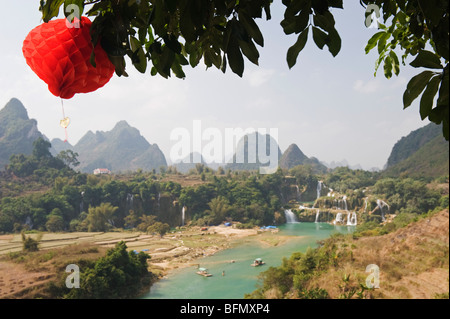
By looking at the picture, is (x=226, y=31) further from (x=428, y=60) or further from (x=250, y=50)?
(x=428, y=60)

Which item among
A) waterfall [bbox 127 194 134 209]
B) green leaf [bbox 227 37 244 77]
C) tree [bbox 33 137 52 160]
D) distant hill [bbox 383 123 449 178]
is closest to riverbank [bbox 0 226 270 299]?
waterfall [bbox 127 194 134 209]

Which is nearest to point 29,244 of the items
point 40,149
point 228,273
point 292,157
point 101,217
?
point 101,217

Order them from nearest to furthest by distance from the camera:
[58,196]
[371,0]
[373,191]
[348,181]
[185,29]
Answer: [185,29], [371,0], [58,196], [373,191], [348,181]

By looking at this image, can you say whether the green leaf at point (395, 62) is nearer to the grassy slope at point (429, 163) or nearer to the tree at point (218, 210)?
the tree at point (218, 210)

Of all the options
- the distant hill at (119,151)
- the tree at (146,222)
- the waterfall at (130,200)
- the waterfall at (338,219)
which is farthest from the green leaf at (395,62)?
the distant hill at (119,151)

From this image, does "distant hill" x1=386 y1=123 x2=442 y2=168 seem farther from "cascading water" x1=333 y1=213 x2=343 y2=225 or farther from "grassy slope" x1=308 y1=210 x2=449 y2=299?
"grassy slope" x1=308 y1=210 x2=449 y2=299
